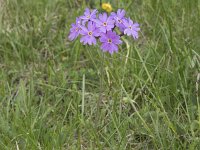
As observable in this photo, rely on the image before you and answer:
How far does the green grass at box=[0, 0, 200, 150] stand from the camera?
1.96 meters

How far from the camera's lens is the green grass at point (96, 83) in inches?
77.4

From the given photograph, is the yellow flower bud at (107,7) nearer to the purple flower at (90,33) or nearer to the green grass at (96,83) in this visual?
the green grass at (96,83)

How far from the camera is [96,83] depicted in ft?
8.03

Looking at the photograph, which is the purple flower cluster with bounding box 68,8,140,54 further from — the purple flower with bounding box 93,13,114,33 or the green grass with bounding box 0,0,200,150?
the green grass with bounding box 0,0,200,150

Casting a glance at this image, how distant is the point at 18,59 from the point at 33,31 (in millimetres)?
260

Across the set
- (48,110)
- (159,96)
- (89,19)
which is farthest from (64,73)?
(89,19)

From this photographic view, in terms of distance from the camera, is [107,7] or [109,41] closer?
[109,41]

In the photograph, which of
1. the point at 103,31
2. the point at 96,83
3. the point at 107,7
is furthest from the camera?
the point at 107,7

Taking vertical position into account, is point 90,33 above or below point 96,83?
above

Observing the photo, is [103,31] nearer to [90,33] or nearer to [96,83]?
[90,33]

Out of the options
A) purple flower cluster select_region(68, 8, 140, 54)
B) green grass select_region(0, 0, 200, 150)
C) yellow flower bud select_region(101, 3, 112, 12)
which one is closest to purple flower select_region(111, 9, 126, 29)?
purple flower cluster select_region(68, 8, 140, 54)

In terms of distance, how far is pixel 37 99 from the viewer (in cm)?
230

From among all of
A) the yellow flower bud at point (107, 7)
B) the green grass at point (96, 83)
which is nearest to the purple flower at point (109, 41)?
the green grass at point (96, 83)

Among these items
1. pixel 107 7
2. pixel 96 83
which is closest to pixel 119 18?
pixel 96 83
